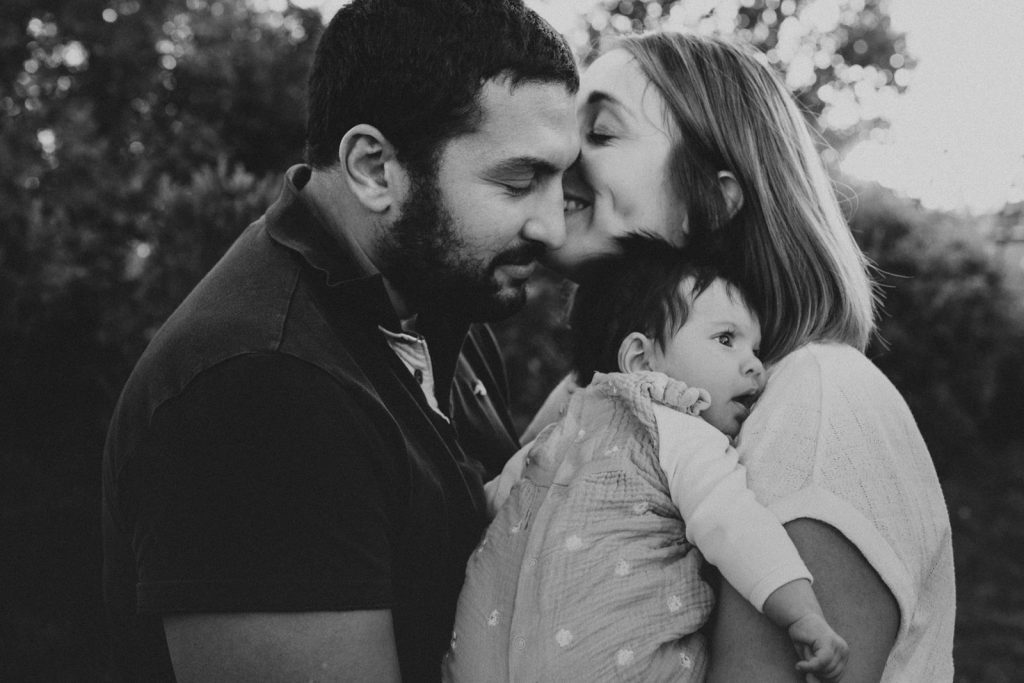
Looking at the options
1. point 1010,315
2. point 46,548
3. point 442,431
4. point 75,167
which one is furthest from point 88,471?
point 1010,315

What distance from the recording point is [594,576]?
207 cm

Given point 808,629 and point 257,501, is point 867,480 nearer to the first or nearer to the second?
point 808,629

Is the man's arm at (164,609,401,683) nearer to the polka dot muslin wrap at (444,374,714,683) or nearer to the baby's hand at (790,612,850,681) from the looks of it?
the polka dot muslin wrap at (444,374,714,683)

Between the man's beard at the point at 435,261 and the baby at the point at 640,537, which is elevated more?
the man's beard at the point at 435,261

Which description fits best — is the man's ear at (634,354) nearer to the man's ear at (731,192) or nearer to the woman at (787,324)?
the woman at (787,324)

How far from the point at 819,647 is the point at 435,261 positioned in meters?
1.36

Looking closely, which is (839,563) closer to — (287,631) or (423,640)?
(423,640)

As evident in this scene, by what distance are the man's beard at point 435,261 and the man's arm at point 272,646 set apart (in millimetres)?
987

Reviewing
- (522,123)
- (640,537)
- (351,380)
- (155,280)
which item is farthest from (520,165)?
(155,280)

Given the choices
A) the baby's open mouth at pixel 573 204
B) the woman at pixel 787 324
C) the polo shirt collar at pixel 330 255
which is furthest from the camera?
the baby's open mouth at pixel 573 204

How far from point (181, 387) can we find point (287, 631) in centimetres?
54

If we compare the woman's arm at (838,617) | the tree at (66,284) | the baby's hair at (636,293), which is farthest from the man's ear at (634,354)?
the tree at (66,284)

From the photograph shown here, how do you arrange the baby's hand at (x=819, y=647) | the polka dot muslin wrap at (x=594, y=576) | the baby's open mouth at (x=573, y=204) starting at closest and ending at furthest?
the baby's hand at (x=819, y=647)
the polka dot muslin wrap at (x=594, y=576)
the baby's open mouth at (x=573, y=204)

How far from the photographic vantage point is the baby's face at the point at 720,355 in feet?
8.13
